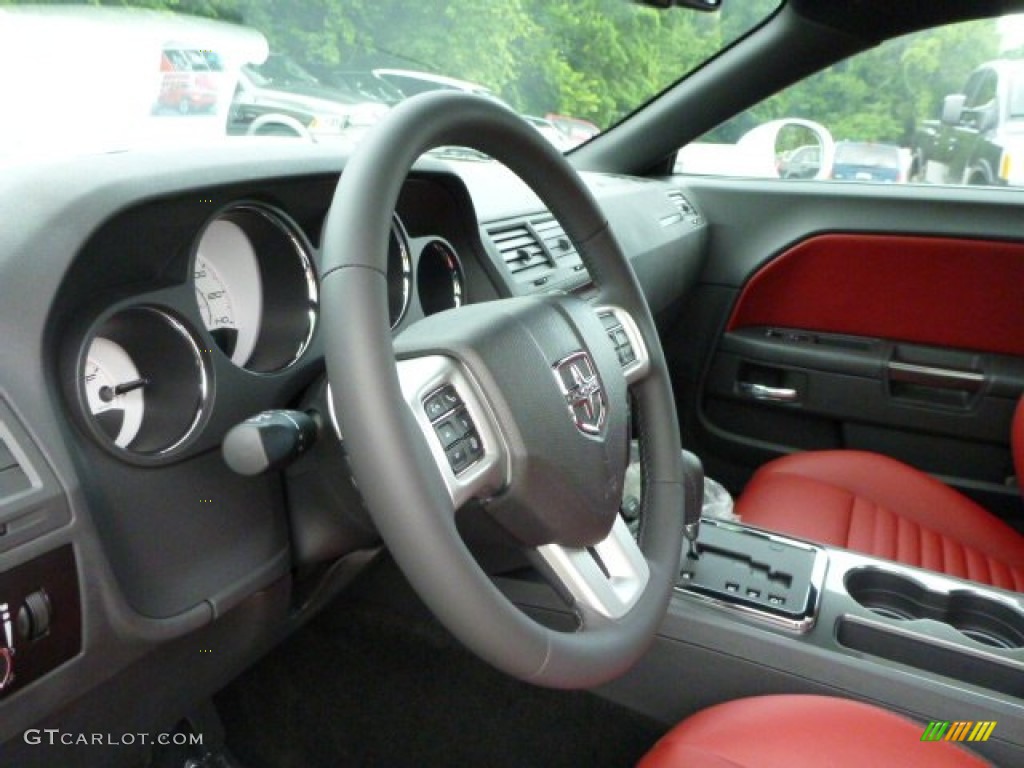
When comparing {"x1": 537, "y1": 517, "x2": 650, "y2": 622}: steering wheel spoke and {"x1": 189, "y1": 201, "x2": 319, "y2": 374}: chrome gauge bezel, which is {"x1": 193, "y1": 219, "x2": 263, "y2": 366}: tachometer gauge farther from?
{"x1": 537, "y1": 517, "x2": 650, "y2": 622}: steering wheel spoke

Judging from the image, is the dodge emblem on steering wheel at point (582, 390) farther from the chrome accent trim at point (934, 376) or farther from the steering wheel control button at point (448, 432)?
the chrome accent trim at point (934, 376)

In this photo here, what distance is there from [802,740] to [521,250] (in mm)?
884

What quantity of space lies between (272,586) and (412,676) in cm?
48

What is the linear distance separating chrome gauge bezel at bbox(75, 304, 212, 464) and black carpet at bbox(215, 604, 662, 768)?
1.94ft

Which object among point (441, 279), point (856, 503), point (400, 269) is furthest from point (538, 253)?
point (856, 503)

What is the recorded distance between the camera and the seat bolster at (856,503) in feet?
5.51

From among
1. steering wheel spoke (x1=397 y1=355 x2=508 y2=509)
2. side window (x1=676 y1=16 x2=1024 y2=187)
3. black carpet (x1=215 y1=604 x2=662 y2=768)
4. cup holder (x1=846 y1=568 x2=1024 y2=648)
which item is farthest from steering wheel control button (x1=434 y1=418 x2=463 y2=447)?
side window (x1=676 y1=16 x2=1024 y2=187)

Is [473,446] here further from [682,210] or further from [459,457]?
[682,210]

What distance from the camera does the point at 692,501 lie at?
1.31 metres

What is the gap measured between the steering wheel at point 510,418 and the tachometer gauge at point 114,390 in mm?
301

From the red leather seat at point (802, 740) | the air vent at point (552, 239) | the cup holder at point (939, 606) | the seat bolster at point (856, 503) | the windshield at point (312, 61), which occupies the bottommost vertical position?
the seat bolster at point (856, 503)

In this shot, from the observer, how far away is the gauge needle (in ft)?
3.09

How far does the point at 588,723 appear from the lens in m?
1.35

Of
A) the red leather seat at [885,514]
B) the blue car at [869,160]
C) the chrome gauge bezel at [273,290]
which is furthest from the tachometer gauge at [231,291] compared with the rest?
the blue car at [869,160]
